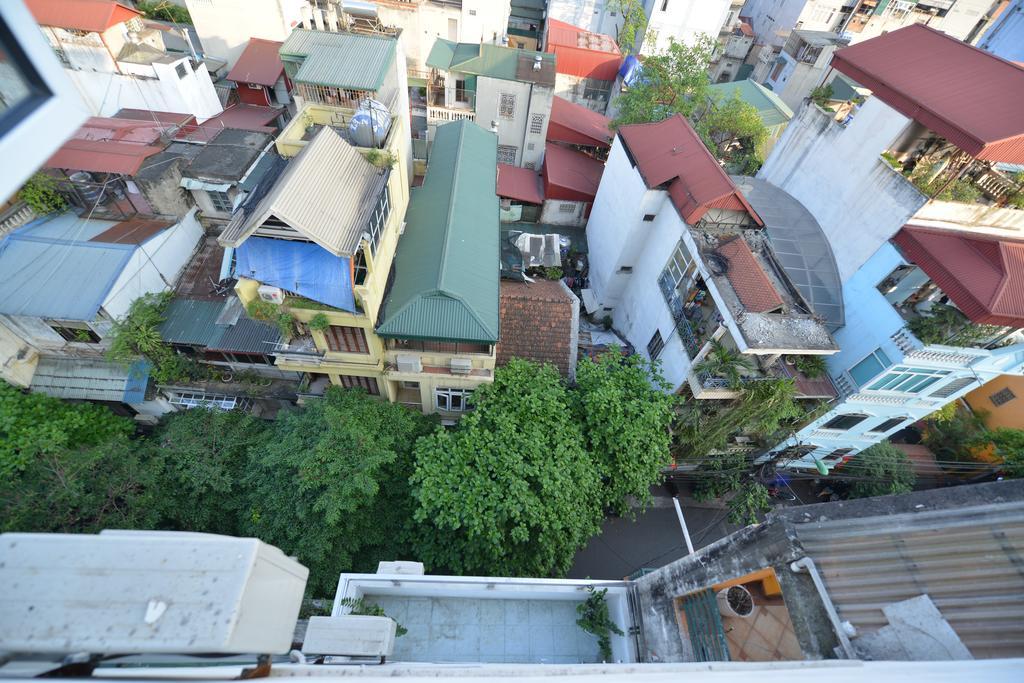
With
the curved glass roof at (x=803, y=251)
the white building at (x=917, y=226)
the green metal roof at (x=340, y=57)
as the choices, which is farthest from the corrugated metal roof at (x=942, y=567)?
the green metal roof at (x=340, y=57)

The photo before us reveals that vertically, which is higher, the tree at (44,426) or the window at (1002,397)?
the window at (1002,397)

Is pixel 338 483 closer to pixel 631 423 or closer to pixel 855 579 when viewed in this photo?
pixel 631 423

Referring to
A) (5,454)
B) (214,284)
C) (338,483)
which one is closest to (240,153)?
(214,284)

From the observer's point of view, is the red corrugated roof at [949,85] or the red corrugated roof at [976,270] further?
the red corrugated roof at [949,85]

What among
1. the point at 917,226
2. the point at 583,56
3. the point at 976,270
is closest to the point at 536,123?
the point at 583,56

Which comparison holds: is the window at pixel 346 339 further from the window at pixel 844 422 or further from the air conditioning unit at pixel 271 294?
the window at pixel 844 422

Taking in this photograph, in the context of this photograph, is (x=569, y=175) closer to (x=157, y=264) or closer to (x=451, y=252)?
(x=451, y=252)
